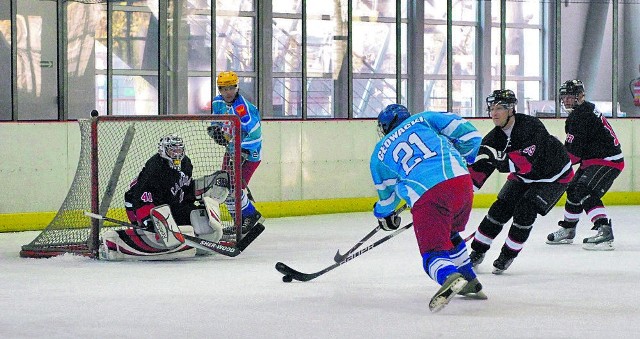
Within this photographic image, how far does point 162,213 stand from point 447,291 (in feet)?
7.70

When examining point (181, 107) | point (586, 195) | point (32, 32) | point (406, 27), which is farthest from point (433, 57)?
point (586, 195)

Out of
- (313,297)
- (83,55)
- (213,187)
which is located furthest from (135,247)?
(83,55)

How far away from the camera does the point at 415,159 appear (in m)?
4.55

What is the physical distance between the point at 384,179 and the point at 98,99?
23.7 feet

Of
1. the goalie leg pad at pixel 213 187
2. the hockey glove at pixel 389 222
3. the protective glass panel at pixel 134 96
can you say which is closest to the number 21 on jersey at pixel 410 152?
the hockey glove at pixel 389 222

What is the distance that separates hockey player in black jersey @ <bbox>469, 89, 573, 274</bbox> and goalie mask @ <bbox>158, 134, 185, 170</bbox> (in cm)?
168

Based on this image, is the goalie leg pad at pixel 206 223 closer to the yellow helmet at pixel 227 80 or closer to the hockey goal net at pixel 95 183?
the hockey goal net at pixel 95 183

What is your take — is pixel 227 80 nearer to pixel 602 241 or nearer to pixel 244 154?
pixel 244 154

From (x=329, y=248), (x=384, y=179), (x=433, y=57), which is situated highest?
(x=433, y=57)

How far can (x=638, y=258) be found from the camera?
6477mm

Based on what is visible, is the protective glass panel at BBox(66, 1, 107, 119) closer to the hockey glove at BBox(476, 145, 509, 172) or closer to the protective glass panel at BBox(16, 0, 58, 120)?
the protective glass panel at BBox(16, 0, 58, 120)

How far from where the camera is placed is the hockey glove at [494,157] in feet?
18.5

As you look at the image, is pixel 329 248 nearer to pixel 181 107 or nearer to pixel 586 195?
pixel 586 195

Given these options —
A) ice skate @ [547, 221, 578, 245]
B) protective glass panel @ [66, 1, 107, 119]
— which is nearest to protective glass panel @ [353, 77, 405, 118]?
protective glass panel @ [66, 1, 107, 119]
